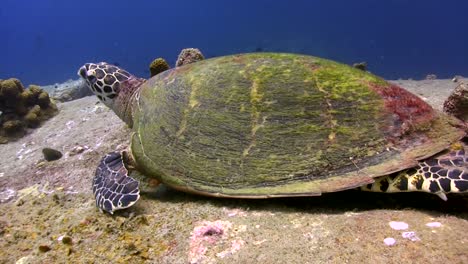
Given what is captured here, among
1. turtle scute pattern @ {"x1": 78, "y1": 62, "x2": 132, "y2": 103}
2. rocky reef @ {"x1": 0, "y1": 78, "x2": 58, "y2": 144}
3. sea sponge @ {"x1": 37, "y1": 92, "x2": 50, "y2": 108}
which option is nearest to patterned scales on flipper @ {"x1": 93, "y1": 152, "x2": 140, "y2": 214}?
turtle scute pattern @ {"x1": 78, "y1": 62, "x2": 132, "y2": 103}

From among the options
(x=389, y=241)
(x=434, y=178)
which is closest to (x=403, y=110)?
(x=434, y=178)

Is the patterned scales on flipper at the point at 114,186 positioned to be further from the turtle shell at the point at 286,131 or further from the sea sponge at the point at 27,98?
the sea sponge at the point at 27,98

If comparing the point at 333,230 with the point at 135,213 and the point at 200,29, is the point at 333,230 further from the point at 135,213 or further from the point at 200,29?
the point at 200,29

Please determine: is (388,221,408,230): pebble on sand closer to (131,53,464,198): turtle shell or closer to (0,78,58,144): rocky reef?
(131,53,464,198): turtle shell

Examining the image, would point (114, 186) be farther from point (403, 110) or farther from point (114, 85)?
point (403, 110)

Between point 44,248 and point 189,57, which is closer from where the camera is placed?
point 44,248

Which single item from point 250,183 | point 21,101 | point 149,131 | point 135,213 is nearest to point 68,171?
point 149,131
